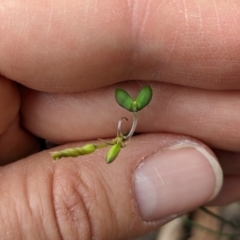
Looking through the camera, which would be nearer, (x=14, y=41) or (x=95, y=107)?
(x=14, y=41)

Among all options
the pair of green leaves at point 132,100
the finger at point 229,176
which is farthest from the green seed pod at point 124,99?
the finger at point 229,176

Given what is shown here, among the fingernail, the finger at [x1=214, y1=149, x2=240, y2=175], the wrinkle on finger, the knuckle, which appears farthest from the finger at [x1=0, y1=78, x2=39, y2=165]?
the finger at [x1=214, y1=149, x2=240, y2=175]

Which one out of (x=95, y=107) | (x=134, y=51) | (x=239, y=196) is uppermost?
(x=134, y=51)

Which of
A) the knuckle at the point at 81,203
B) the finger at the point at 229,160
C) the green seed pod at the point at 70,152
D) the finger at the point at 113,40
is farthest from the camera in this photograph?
the finger at the point at 229,160

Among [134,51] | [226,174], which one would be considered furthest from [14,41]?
[226,174]

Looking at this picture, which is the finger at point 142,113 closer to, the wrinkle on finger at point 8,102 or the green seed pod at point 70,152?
the wrinkle on finger at point 8,102

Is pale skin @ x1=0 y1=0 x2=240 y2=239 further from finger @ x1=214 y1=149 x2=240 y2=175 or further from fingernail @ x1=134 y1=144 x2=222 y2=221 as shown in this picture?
finger @ x1=214 y1=149 x2=240 y2=175

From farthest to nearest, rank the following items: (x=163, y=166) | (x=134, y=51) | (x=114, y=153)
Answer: (x=163, y=166) → (x=134, y=51) → (x=114, y=153)

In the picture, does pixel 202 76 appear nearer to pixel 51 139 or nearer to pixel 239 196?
pixel 51 139

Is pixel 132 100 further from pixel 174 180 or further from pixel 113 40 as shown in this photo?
pixel 174 180
